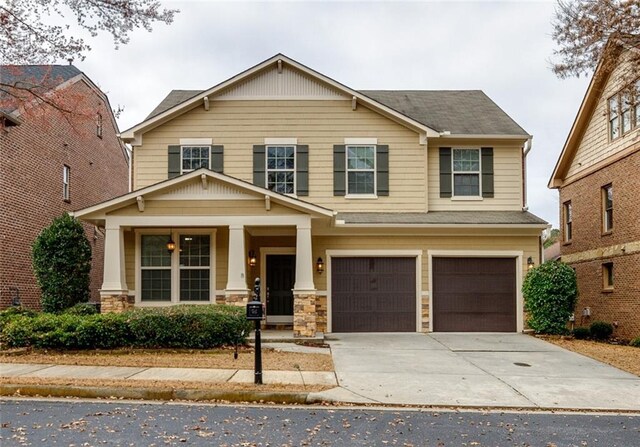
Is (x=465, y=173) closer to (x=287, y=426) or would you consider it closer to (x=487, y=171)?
(x=487, y=171)

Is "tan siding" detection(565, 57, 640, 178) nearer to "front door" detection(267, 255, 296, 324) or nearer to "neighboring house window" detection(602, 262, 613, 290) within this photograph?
"neighboring house window" detection(602, 262, 613, 290)

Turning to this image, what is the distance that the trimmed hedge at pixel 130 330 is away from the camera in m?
11.5

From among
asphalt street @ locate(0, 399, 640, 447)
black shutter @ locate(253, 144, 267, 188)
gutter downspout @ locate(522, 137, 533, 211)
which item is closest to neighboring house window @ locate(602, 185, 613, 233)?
gutter downspout @ locate(522, 137, 533, 211)

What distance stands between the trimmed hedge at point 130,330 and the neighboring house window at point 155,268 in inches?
128

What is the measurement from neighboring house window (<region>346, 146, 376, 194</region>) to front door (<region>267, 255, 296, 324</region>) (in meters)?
2.68

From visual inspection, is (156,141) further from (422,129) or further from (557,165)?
(557,165)

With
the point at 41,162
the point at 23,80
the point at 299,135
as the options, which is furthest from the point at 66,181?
the point at 299,135

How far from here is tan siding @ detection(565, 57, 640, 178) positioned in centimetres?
1647

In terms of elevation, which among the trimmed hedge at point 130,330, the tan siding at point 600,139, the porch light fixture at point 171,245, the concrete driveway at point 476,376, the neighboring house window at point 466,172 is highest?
the tan siding at point 600,139

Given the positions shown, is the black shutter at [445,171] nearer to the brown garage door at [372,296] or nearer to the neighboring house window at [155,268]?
the brown garage door at [372,296]

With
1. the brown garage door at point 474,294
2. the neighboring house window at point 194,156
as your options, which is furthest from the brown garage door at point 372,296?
the neighboring house window at point 194,156

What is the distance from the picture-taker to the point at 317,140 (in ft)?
55.9

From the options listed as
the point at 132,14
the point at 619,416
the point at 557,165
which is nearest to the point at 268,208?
the point at 132,14

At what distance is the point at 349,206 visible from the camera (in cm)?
1677
